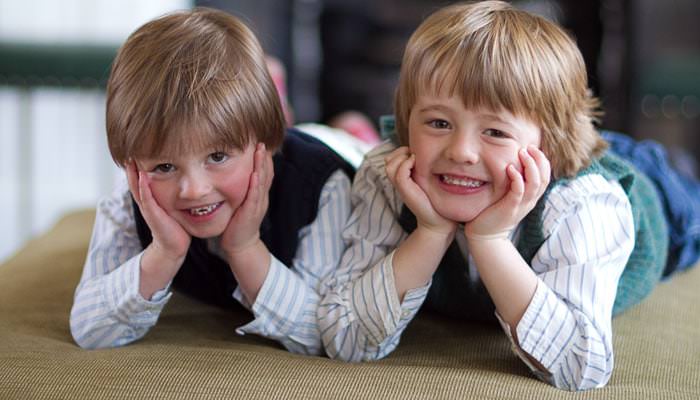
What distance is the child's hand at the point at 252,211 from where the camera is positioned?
125 centimetres

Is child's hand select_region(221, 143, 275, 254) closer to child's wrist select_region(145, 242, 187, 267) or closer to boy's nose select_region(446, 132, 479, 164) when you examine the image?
child's wrist select_region(145, 242, 187, 267)

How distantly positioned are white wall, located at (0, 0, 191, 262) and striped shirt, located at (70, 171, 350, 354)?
97.9 inches

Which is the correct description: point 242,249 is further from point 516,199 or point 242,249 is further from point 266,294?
point 516,199

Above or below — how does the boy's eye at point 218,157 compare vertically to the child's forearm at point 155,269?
above

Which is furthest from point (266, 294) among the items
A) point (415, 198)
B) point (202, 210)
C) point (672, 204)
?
point (672, 204)

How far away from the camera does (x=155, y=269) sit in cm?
127

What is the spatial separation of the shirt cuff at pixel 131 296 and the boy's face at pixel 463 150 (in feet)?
1.31

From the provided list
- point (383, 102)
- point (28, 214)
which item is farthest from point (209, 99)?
point (28, 214)

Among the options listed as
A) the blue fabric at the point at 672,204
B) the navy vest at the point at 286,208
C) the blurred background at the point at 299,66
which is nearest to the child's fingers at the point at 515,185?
the navy vest at the point at 286,208

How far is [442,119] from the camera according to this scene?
1193 mm

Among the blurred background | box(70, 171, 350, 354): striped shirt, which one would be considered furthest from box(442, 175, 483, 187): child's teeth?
the blurred background

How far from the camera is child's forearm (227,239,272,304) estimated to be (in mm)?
1271

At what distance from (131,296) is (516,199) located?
0.53 metres

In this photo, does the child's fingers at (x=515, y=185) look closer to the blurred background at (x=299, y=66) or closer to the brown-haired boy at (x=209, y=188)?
the brown-haired boy at (x=209, y=188)
